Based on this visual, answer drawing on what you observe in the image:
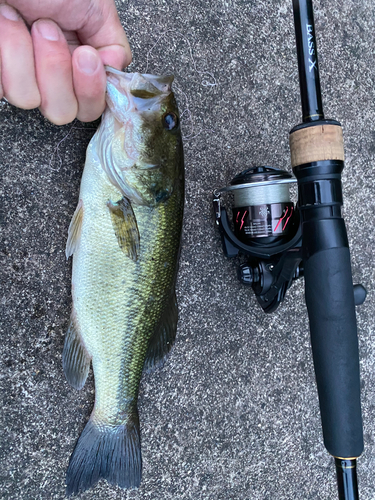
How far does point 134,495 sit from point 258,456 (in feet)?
2.27

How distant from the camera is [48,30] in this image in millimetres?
1175

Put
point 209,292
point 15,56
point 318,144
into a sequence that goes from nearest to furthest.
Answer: point 15,56 < point 318,144 < point 209,292

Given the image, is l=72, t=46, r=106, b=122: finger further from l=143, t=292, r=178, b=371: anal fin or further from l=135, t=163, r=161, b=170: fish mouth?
l=143, t=292, r=178, b=371: anal fin

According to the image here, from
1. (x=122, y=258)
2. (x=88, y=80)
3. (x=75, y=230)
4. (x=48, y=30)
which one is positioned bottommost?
(x=122, y=258)

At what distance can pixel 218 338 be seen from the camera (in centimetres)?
197

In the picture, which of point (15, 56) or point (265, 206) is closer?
point (15, 56)

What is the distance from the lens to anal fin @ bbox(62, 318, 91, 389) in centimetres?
156

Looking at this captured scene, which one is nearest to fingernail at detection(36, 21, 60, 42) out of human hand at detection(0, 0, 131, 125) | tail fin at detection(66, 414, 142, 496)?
human hand at detection(0, 0, 131, 125)

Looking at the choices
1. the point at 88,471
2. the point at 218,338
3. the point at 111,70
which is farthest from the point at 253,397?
the point at 111,70

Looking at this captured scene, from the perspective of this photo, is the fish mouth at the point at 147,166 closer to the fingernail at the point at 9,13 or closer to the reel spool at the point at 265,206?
the reel spool at the point at 265,206

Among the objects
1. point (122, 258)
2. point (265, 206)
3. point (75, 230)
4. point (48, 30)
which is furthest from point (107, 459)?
point (48, 30)

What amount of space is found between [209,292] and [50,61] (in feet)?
4.10

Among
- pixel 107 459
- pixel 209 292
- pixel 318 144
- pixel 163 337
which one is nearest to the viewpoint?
pixel 318 144

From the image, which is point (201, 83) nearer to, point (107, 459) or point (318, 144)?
point (318, 144)
